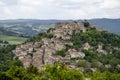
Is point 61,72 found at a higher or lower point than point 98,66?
higher

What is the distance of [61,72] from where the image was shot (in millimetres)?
104625

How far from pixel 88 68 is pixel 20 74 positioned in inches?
3341

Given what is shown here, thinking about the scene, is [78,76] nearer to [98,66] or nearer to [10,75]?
[10,75]

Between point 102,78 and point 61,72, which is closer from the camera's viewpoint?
point 61,72

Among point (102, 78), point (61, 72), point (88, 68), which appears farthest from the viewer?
point (88, 68)

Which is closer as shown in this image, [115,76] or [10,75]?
[10,75]

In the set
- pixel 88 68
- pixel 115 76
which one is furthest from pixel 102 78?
pixel 88 68

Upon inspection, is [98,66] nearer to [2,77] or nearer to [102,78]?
[102,78]

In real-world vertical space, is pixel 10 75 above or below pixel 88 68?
above

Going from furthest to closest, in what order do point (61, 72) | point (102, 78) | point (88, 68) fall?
point (88, 68), point (102, 78), point (61, 72)

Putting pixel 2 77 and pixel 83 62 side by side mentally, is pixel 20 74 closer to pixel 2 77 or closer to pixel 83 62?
pixel 2 77

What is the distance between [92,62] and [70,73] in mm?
94359

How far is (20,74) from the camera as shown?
11050 cm

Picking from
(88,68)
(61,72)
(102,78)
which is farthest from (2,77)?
(88,68)
